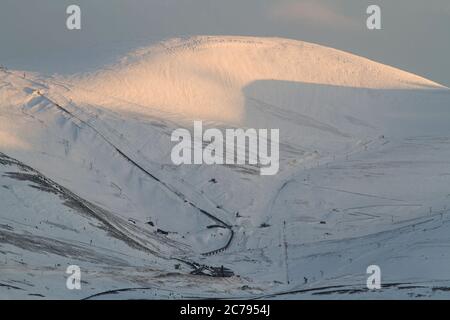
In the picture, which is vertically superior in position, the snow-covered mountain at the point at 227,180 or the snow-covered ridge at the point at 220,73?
the snow-covered ridge at the point at 220,73

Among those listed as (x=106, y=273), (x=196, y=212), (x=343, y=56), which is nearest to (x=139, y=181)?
(x=196, y=212)

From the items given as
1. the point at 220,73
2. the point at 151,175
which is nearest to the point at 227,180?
the point at 151,175

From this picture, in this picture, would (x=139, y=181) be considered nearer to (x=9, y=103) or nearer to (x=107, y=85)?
(x=9, y=103)

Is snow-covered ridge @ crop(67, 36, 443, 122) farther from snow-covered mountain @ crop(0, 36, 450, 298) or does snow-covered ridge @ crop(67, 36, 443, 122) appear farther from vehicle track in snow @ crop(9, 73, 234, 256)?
vehicle track in snow @ crop(9, 73, 234, 256)

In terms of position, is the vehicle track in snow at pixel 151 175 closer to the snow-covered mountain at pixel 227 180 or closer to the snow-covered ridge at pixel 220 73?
the snow-covered mountain at pixel 227 180

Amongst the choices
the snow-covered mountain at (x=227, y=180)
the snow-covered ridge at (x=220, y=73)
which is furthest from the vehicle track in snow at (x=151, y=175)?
the snow-covered ridge at (x=220, y=73)

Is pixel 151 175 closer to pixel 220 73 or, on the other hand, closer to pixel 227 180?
pixel 227 180

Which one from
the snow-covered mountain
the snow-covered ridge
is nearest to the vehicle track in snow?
the snow-covered mountain
